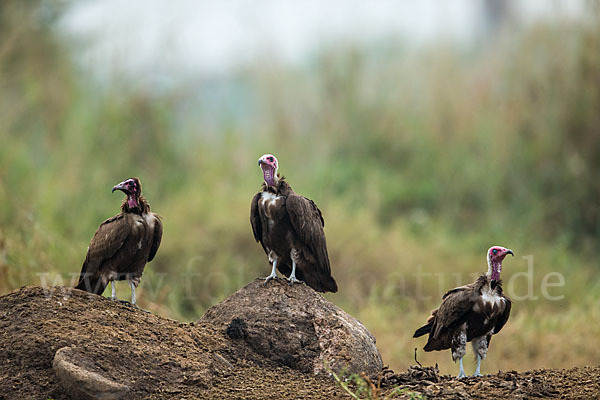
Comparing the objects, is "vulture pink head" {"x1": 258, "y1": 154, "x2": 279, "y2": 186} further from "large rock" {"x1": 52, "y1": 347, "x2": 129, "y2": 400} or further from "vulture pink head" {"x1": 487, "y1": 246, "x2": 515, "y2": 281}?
"large rock" {"x1": 52, "y1": 347, "x2": 129, "y2": 400}

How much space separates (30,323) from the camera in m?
4.60

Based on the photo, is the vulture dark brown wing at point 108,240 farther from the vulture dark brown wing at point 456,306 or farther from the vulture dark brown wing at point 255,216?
the vulture dark brown wing at point 456,306

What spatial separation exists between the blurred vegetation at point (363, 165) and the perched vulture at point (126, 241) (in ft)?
6.05

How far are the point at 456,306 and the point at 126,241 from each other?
84.3 inches

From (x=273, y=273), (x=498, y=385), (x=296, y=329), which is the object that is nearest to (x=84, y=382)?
(x=296, y=329)

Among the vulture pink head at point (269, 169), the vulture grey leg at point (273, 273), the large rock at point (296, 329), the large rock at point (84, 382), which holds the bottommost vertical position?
the large rock at point (84, 382)

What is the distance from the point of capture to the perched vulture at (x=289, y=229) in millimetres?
5445

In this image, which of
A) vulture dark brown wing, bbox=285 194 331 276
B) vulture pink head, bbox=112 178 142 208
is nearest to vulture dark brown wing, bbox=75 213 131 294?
vulture pink head, bbox=112 178 142 208

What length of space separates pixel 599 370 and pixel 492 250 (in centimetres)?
94

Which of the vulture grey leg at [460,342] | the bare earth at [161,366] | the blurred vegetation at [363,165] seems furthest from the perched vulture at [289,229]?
the blurred vegetation at [363,165]

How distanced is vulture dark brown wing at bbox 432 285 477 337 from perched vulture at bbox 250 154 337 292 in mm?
892

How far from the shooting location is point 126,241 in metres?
5.23

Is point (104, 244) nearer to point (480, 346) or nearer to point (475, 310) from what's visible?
point (475, 310)

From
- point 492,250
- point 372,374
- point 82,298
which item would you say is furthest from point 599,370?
point 82,298
